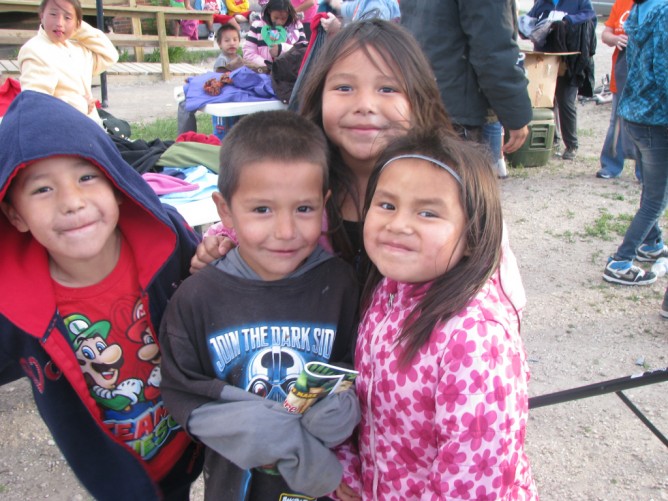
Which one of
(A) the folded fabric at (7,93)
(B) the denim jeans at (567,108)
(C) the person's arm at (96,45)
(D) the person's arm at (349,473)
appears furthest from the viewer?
(B) the denim jeans at (567,108)

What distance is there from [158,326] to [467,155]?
930mm

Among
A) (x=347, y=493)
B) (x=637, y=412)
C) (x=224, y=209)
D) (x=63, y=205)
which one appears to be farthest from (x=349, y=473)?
(x=637, y=412)

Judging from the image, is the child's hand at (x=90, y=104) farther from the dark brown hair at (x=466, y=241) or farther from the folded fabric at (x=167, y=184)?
the dark brown hair at (x=466, y=241)

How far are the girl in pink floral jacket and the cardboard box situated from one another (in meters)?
5.49

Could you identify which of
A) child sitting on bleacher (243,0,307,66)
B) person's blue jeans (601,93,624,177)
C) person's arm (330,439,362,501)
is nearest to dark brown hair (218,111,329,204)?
person's arm (330,439,362,501)

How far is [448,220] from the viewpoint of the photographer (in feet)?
3.90

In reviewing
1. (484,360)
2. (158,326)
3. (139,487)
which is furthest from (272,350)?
(139,487)

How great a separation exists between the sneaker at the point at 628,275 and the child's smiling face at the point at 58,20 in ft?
14.3

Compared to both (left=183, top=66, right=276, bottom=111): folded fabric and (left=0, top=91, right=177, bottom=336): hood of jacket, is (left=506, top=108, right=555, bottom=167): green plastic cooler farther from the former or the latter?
(left=0, top=91, right=177, bottom=336): hood of jacket

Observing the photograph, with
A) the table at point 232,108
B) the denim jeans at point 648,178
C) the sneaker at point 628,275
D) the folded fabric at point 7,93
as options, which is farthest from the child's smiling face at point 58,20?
the sneaker at point 628,275

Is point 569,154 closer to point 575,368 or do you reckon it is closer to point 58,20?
point 575,368

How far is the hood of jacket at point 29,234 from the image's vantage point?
131cm

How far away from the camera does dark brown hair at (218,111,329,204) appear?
A: 4.54 ft

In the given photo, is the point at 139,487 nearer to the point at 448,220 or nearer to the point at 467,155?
the point at 448,220
